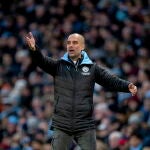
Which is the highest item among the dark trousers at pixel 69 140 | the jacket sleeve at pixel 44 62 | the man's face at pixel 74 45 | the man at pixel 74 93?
the man's face at pixel 74 45

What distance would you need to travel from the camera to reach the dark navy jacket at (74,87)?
29.2 ft

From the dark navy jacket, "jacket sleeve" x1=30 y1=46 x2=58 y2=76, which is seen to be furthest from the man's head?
"jacket sleeve" x1=30 y1=46 x2=58 y2=76

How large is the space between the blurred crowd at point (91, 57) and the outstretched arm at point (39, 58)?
382 centimetres

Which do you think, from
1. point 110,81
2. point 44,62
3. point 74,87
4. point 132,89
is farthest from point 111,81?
point 44,62

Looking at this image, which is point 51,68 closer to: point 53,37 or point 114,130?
point 114,130

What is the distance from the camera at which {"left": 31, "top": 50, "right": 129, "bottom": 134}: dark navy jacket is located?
8.91 meters

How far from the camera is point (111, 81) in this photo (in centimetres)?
897

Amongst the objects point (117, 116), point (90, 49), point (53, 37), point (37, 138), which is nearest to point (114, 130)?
point (117, 116)

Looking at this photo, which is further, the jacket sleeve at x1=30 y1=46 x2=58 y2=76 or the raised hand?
the jacket sleeve at x1=30 y1=46 x2=58 y2=76

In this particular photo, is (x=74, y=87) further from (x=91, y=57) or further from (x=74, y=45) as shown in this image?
(x=91, y=57)

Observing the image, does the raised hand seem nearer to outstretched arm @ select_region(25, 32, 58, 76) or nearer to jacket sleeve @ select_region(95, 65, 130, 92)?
jacket sleeve @ select_region(95, 65, 130, 92)

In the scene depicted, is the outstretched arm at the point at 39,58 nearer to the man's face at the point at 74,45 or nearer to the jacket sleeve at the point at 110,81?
the man's face at the point at 74,45

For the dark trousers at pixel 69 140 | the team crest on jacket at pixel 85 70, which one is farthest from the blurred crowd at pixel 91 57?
the team crest on jacket at pixel 85 70

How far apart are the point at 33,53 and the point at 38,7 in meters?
10.1
